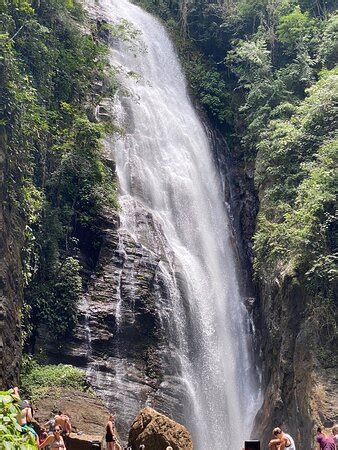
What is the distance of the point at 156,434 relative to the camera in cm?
1267

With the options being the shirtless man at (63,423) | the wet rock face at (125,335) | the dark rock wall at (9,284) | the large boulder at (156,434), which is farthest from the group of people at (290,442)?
the wet rock face at (125,335)

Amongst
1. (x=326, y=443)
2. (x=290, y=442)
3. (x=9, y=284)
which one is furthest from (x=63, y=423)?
(x=326, y=443)

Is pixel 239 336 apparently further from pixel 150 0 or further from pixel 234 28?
pixel 150 0

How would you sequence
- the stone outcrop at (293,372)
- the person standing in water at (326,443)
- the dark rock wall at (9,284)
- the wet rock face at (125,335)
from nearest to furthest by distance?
the person standing in water at (326,443) < the dark rock wall at (9,284) < the stone outcrop at (293,372) < the wet rock face at (125,335)

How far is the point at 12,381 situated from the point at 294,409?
8.40 meters

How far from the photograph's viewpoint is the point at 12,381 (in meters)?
14.0

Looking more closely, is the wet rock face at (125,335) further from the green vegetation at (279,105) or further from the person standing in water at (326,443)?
the person standing in water at (326,443)

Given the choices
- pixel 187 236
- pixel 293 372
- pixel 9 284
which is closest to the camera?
pixel 9 284

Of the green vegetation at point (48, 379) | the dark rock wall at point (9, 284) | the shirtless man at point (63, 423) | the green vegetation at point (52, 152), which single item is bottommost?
the shirtless man at point (63, 423)

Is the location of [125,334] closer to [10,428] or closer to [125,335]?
[125,335]

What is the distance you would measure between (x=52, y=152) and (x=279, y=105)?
1143cm

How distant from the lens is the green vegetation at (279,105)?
61.1ft

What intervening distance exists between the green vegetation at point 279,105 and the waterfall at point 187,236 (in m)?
2.16

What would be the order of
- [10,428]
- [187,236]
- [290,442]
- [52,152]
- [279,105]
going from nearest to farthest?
[10,428], [290,442], [52,152], [187,236], [279,105]
